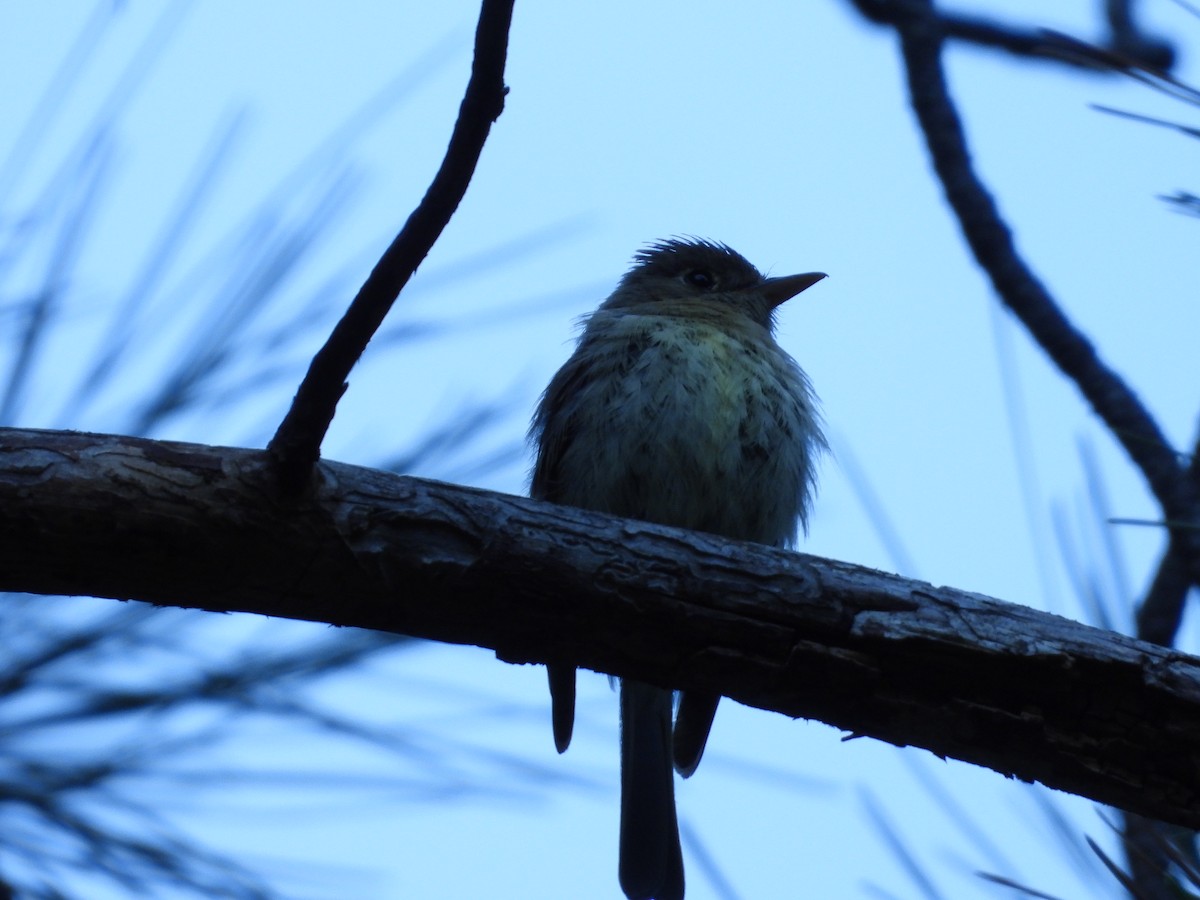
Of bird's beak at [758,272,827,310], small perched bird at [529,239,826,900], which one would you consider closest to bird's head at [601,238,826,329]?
bird's beak at [758,272,827,310]

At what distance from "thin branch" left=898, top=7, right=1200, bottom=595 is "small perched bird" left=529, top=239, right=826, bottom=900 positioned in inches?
31.5

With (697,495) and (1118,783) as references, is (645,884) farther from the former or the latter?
(1118,783)

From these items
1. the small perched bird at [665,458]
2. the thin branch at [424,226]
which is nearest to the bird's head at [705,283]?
the small perched bird at [665,458]

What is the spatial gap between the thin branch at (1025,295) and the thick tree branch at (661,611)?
0.30m

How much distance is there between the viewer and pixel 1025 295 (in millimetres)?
3170

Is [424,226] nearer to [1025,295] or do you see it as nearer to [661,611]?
[661,611]

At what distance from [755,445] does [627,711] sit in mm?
809

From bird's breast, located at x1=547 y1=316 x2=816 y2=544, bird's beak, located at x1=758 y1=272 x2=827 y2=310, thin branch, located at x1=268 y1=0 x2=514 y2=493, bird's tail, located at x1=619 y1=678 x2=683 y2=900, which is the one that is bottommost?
bird's tail, located at x1=619 y1=678 x2=683 y2=900

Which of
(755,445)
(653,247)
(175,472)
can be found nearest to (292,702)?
(175,472)

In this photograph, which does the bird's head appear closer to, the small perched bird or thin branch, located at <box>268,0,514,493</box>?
the small perched bird

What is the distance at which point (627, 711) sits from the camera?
13.2 ft

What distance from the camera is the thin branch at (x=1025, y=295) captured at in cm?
272

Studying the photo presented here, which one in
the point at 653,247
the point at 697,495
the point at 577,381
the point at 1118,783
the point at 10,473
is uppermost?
the point at 653,247

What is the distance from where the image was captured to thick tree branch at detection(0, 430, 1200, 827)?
8.08 feet
